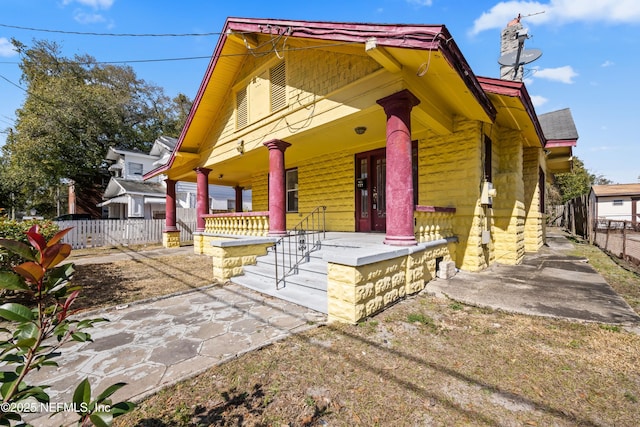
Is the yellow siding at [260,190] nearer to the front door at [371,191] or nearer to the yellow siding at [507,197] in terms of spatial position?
the front door at [371,191]

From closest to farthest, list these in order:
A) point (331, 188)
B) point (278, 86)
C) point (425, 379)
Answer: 1. point (425, 379)
2. point (278, 86)
3. point (331, 188)

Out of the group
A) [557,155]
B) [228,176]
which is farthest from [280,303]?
[557,155]

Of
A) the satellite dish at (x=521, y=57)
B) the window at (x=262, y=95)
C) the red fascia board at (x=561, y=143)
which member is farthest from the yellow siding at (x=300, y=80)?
the satellite dish at (x=521, y=57)

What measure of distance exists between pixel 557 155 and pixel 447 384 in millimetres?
12888

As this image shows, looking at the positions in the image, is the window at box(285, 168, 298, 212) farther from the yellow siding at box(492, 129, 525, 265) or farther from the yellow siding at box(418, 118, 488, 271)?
the yellow siding at box(492, 129, 525, 265)

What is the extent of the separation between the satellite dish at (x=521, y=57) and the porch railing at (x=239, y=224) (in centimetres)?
991

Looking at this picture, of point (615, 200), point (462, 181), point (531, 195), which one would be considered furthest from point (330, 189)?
point (615, 200)

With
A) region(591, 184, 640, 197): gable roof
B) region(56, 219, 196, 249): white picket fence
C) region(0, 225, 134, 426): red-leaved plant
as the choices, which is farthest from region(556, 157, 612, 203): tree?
region(0, 225, 134, 426): red-leaved plant

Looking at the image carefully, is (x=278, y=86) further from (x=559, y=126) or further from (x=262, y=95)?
(x=559, y=126)

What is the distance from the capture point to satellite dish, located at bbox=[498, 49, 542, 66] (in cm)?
947

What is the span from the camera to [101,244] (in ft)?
49.0

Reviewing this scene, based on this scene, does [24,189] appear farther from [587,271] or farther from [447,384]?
[587,271]

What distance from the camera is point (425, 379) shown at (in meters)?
2.73

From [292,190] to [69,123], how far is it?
24.0 metres
